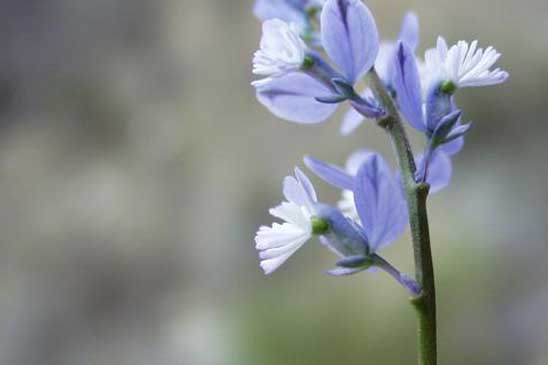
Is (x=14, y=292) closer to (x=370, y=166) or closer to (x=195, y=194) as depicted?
(x=195, y=194)

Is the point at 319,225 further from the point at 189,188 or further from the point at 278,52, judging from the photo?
the point at 189,188

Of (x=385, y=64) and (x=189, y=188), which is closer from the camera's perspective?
(x=385, y=64)

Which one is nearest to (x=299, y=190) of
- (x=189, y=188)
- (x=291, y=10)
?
(x=291, y=10)

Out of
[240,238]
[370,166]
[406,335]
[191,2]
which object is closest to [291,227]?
[370,166]

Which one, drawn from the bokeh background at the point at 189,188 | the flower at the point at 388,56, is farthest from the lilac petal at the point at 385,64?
the bokeh background at the point at 189,188

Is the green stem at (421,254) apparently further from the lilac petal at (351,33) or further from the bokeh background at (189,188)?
A: the bokeh background at (189,188)

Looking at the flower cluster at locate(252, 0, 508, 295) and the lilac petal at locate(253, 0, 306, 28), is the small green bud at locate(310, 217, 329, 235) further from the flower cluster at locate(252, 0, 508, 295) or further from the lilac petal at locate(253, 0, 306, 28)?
the lilac petal at locate(253, 0, 306, 28)
